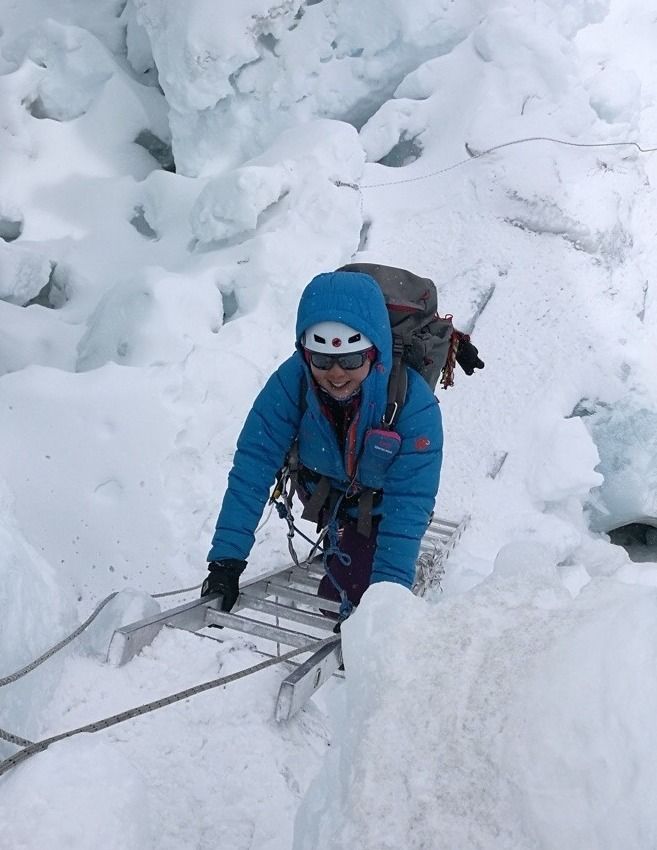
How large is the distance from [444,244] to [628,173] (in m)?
1.66

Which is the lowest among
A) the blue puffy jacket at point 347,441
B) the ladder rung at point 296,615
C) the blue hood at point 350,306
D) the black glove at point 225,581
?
the ladder rung at point 296,615

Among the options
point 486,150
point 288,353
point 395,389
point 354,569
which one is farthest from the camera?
point 486,150

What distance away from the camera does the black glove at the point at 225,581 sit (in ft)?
6.77

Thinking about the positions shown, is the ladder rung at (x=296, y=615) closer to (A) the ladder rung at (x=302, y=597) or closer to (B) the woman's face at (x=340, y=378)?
(A) the ladder rung at (x=302, y=597)

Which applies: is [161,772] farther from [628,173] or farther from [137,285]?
[628,173]

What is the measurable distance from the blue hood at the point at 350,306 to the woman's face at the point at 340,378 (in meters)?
0.06

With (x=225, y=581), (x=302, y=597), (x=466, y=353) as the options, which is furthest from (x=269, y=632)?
(x=466, y=353)

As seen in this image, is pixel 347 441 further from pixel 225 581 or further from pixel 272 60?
pixel 272 60

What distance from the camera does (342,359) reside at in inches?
75.2

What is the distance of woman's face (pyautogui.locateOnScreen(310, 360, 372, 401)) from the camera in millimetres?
1935

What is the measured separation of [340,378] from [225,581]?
68 centimetres

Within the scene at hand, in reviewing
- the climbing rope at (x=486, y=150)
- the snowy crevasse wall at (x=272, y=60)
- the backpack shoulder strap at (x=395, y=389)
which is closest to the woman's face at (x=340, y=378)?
the backpack shoulder strap at (x=395, y=389)

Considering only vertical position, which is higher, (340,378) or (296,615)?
(340,378)

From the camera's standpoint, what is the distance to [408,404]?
2.04 m
